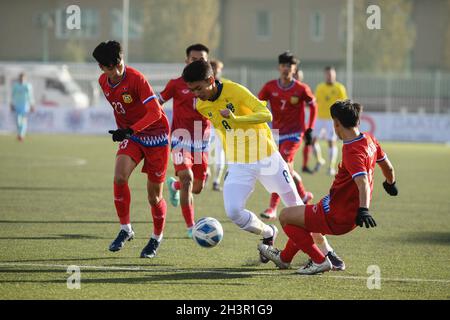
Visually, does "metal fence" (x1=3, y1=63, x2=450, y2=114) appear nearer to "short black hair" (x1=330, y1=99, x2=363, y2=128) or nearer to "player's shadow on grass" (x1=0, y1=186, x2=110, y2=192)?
"player's shadow on grass" (x1=0, y1=186, x2=110, y2=192)

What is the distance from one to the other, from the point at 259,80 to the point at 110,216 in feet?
86.0

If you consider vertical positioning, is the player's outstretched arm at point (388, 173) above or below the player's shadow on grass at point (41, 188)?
above

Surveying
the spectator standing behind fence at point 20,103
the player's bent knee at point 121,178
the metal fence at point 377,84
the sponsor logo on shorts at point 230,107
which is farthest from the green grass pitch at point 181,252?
the metal fence at point 377,84

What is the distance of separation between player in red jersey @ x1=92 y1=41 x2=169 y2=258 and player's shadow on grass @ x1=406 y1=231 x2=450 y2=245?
325cm

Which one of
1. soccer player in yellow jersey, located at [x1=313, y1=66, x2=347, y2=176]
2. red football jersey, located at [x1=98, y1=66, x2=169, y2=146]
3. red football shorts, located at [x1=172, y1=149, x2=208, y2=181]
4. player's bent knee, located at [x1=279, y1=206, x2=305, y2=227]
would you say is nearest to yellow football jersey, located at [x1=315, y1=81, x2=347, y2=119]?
soccer player in yellow jersey, located at [x1=313, y1=66, x2=347, y2=176]

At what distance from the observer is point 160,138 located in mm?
9734

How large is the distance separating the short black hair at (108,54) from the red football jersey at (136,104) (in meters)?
0.30

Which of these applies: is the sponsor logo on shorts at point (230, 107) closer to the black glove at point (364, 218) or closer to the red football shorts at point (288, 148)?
the black glove at point (364, 218)

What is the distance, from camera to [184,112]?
37.5ft

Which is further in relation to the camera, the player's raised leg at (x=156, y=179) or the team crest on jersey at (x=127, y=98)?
the player's raised leg at (x=156, y=179)

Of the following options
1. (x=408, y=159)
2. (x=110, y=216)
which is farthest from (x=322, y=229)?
(x=408, y=159)

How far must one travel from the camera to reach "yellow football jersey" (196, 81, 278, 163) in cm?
877

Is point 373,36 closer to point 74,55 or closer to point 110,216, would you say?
point 74,55

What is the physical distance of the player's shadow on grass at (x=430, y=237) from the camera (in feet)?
35.7
